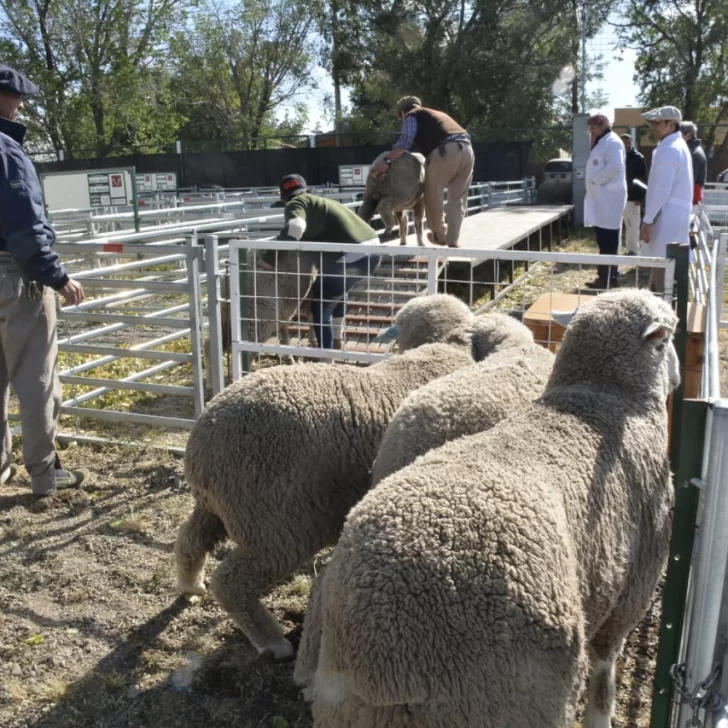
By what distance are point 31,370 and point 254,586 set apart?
2.08m

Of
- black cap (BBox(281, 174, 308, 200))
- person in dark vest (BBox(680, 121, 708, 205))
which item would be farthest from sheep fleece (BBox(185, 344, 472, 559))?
person in dark vest (BBox(680, 121, 708, 205))

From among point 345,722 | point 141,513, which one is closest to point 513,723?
point 345,722

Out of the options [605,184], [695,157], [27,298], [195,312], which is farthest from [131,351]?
[695,157]

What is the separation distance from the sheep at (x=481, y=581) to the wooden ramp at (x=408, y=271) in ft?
8.54

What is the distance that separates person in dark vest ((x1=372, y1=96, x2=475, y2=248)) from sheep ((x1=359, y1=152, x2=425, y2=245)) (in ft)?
0.34

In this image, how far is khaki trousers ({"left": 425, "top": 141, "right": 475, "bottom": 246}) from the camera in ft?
23.8

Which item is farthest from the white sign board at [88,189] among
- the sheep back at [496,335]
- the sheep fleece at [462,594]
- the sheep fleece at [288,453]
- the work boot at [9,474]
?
the sheep fleece at [462,594]

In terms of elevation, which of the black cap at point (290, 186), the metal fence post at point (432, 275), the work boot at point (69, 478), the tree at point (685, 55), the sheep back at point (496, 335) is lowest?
the work boot at point (69, 478)

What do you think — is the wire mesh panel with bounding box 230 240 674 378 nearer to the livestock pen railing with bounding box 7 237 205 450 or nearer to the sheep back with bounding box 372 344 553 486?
the livestock pen railing with bounding box 7 237 205 450

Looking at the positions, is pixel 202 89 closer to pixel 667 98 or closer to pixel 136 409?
pixel 667 98

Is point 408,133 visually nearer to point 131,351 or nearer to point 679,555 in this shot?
point 131,351

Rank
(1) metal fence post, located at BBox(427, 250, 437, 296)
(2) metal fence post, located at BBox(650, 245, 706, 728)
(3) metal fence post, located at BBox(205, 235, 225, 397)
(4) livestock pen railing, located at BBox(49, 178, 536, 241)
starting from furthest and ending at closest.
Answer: (4) livestock pen railing, located at BBox(49, 178, 536, 241), (3) metal fence post, located at BBox(205, 235, 225, 397), (1) metal fence post, located at BBox(427, 250, 437, 296), (2) metal fence post, located at BBox(650, 245, 706, 728)

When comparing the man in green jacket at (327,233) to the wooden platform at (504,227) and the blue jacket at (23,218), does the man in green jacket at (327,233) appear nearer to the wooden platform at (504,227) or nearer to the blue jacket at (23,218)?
the wooden platform at (504,227)

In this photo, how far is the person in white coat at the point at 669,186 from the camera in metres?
6.23
